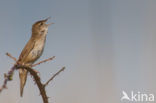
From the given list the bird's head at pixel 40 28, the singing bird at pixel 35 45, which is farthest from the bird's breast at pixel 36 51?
the bird's head at pixel 40 28

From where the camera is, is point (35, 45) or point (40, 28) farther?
point (40, 28)

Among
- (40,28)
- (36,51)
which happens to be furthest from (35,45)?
(40,28)

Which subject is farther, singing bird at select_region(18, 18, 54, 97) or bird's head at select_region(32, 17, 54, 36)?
bird's head at select_region(32, 17, 54, 36)

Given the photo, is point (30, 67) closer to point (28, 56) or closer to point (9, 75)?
point (9, 75)

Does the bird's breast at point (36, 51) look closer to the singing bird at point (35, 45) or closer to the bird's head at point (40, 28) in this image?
the singing bird at point (35, 45)

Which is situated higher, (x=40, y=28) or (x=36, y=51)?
(x=40, y=28)

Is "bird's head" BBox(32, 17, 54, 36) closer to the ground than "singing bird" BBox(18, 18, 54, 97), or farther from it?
farther from it

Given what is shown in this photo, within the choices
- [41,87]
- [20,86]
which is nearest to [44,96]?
[41,87]

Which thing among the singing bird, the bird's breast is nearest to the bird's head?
the singing bird

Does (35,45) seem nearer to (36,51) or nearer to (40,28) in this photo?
(36,51)

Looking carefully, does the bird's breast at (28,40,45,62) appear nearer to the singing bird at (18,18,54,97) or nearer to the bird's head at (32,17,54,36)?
the singing bird at (18,18,54,97)

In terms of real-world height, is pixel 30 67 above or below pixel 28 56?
above
